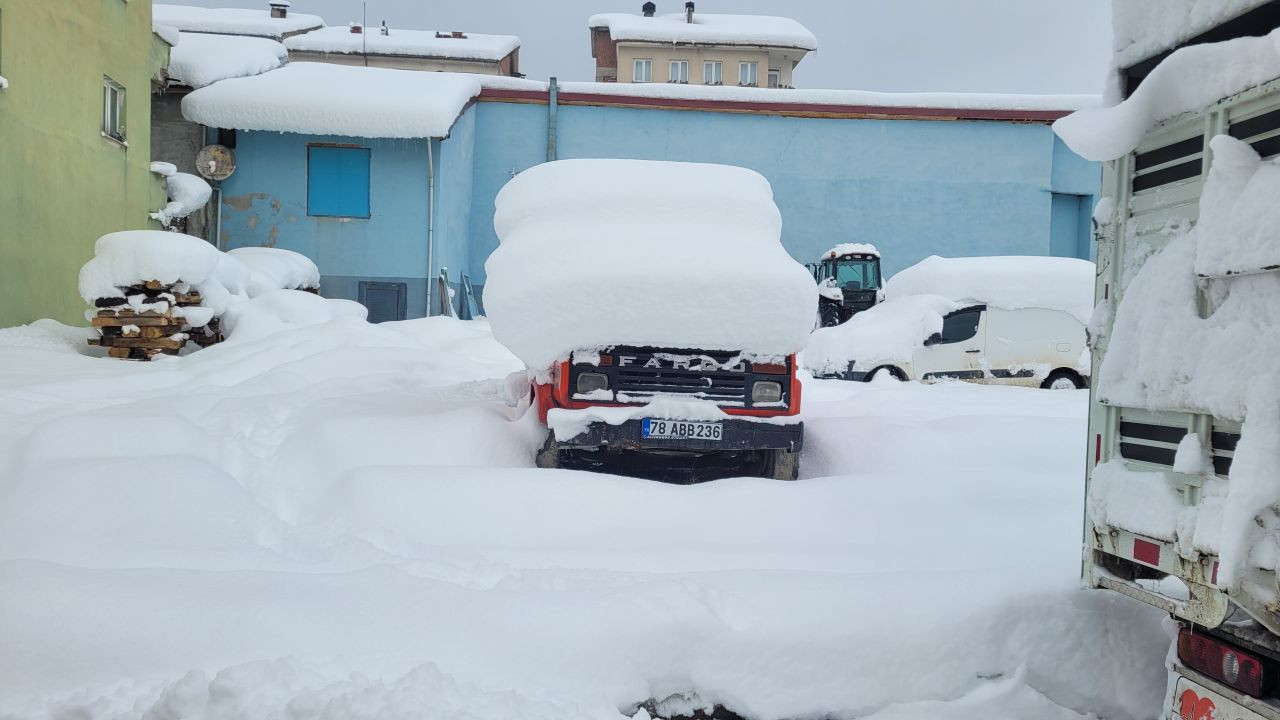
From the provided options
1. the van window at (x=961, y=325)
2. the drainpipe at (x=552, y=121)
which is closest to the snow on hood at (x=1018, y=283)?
the van window at (x=961, y=325)

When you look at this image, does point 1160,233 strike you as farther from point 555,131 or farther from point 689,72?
point 689,72

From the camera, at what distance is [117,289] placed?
10195mm

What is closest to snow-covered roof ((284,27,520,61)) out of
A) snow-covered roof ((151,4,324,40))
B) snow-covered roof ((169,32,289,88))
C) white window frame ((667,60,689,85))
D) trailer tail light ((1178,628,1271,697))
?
snow-covered roof ((151,4,324,40))

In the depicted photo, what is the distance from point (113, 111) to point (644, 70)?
26699 mm

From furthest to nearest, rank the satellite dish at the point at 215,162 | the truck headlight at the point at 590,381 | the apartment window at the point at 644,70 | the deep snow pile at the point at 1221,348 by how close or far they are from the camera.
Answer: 1. the apartment window at the point at 644,70
2. the satellite dish at the point at 215,162
3. the truck headlight at the point at 590,381
4. the deep snow pile at the point at 1221,348

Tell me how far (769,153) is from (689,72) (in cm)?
1752

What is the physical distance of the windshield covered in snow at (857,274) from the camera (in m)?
19.3

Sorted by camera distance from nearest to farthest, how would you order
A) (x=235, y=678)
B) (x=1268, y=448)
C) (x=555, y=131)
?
(x=1268, y=448) → (x=235, y=678) → (x=555, y=131)

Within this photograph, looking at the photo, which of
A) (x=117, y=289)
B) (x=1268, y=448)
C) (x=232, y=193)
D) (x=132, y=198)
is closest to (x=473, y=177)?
(x=232, y=193)

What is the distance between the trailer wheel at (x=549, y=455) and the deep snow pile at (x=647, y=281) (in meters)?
0.45

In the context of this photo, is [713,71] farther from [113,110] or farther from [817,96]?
[113,110]

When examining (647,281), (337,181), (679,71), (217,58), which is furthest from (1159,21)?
(679,71)

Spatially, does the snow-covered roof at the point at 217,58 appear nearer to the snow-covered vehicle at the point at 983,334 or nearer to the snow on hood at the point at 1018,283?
the snow-covered vehicle at the point at 983,334

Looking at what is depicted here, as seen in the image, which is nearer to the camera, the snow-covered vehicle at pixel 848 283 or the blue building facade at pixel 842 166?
the snow-covered vehicle at pixel 848 283
